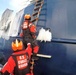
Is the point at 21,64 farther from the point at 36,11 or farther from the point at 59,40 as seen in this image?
the point at 36,11

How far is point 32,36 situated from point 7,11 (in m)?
4.71

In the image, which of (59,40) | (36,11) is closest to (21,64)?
(59,40)

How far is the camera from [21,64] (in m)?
5.81

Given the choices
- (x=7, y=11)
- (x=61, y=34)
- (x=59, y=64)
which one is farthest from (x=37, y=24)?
(x=7, y=11)

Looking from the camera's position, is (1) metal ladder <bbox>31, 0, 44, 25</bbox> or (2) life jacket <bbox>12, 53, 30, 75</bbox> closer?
(2) life jacket <bbox>12, 53, 30, 75</bbox>

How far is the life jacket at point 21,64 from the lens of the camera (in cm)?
574

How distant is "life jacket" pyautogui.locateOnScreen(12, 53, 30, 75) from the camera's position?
18.8ft

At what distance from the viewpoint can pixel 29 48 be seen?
7031 millimetres

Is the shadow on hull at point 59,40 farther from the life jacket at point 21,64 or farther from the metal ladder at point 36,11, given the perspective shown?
the life jacket at point 21,64

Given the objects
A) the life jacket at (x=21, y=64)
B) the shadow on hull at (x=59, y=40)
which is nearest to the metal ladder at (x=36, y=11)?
the shadow on hull at (x=59, y=40)

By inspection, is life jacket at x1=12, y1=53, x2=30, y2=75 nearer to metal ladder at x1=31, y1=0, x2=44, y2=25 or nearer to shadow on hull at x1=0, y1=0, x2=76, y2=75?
shadow on hull at x1=0, y1=0, x2=76, y2=75

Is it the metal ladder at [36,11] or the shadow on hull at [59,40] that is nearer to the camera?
the shadow on hull at [59,40]

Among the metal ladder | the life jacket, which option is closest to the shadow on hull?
the metal ladder

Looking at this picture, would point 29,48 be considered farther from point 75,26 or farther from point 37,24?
point 75,26
